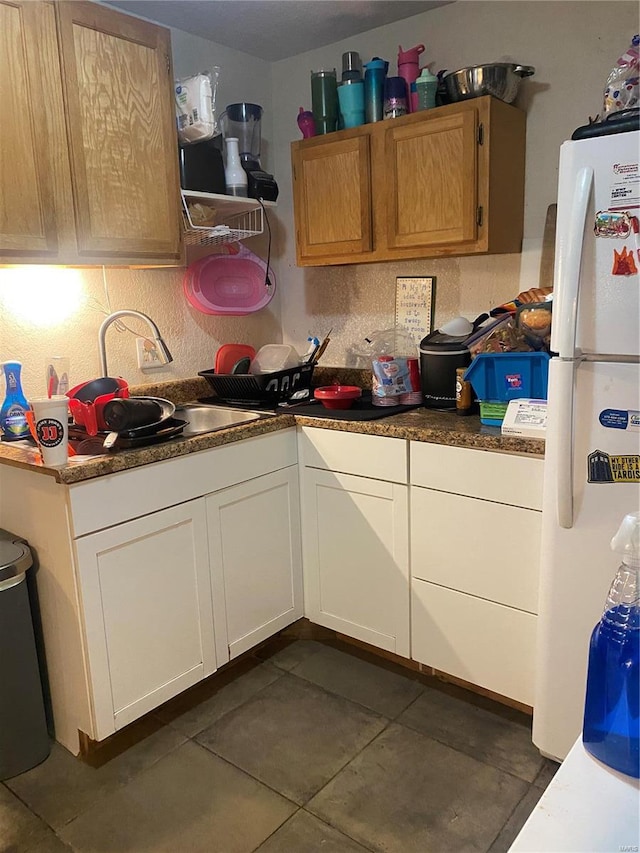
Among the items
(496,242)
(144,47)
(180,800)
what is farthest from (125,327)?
(180,800)

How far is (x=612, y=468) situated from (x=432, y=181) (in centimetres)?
117

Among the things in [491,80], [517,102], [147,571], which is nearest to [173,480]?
[147,571]

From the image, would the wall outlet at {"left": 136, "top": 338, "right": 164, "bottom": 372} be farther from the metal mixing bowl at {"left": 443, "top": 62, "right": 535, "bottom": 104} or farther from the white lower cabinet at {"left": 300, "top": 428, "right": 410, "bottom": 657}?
the metal mixing bowl at {"left": 443, "top": 62, "right": 535, "bottom": 104}

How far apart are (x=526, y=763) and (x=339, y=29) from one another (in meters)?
2.54

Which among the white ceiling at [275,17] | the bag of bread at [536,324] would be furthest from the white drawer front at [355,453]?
the white ceiling at [275,17]

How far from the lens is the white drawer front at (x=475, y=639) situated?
6.02 ft

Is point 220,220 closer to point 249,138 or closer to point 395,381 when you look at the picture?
point 249,138

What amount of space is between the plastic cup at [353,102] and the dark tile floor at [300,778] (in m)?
1.96

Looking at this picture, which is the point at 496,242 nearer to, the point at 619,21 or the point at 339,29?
the point at 619,21

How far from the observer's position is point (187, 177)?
7.28ft

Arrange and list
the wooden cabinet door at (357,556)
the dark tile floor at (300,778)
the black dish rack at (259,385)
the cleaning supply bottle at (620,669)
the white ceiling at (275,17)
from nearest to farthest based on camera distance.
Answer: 1. the cleaning supply bottle at (620,669)
2. the dark tile floor at (300,778)
3. the wooden cabinet door at (357,556)
4. the white ceiling at (275,17)
5. the black dish rack at (259,385)

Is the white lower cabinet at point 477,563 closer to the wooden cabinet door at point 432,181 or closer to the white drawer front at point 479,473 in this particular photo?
the white drawer front at point 479,473

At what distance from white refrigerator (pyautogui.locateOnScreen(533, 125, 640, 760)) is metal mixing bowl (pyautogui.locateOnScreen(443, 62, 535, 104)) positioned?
0.78 m

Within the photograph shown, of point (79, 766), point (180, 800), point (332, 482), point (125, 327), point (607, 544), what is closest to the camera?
point (607, 544)
